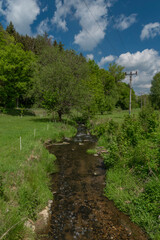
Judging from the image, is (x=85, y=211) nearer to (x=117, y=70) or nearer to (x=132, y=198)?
(x=132, y=198)

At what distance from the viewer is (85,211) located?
736 centimetres

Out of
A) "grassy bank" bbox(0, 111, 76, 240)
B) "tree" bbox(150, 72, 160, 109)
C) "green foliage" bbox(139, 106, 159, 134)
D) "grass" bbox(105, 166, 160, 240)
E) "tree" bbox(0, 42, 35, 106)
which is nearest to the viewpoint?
"grassy bank" bbox(0, 111, 76, 240)

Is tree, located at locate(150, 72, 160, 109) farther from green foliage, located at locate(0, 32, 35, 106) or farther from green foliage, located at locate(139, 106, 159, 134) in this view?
green foliage, located at locate(0, 32, 35, 106)

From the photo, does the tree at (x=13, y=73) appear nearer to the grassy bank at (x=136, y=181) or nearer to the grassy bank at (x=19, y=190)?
the grassy bank at (x=19, y=190)

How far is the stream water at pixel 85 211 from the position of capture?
240 inches

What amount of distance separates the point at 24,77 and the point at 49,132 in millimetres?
27422

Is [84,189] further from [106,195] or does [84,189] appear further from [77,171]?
[77,171]

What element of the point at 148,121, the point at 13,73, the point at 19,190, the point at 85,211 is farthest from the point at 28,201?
the point at 13,73

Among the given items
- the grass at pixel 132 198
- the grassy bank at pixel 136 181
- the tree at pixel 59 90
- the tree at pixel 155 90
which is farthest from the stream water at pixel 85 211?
the tree at pixel 155 90

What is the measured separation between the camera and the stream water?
6105 mm

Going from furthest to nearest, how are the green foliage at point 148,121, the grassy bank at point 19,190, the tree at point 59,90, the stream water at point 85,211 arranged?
the tree at point 59,90 < the green foliage at point 148,121 < the stream water at point 85,211 < the grassy bank at point 19,190

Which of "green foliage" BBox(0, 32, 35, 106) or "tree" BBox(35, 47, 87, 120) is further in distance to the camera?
"green foliage" BBox(0, 32, 35, 106)

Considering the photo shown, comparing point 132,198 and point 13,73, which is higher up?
point 13,73

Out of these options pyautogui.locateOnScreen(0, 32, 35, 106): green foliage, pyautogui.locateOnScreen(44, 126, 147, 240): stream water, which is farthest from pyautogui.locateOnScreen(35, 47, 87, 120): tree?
pyautogui.locateOnScreen(44, 126, 147, 240): stream water
